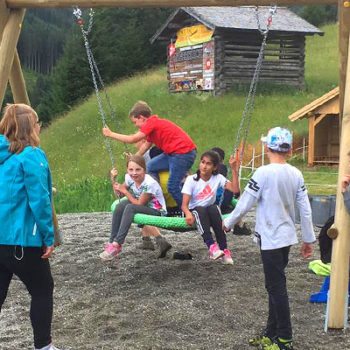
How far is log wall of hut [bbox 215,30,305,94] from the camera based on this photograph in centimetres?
2180

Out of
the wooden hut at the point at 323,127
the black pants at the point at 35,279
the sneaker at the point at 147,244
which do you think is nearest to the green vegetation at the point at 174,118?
the wooden hut at the point at 323,127

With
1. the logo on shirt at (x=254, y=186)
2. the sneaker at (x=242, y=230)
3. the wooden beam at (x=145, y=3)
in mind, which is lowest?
the sneaker at (x=242, y=230)

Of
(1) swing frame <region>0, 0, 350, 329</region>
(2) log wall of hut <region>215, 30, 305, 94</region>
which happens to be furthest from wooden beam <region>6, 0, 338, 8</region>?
(2) log wall of hut <region>215, 30, 305, 94</region>

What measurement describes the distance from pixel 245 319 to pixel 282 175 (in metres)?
1.10

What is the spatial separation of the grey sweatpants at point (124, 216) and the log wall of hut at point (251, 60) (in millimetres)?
17146

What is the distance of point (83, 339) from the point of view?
369cm

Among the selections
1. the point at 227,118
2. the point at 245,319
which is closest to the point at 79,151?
the point at 227,118

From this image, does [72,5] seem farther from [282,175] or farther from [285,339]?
[285,339]

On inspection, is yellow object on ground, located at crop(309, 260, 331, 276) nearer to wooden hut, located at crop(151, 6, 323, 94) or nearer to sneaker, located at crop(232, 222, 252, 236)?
sneaker, located at crop(232, 222, 252, 236)

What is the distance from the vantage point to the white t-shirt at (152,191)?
499 cm

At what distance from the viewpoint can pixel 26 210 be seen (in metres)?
3.11

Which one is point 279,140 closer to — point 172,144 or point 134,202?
point 172,144

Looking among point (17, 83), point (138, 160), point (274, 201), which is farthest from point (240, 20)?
point (274, 201)

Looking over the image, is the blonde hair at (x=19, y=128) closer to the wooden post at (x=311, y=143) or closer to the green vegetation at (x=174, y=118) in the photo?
the green vegetation at (x=174, y=118)
